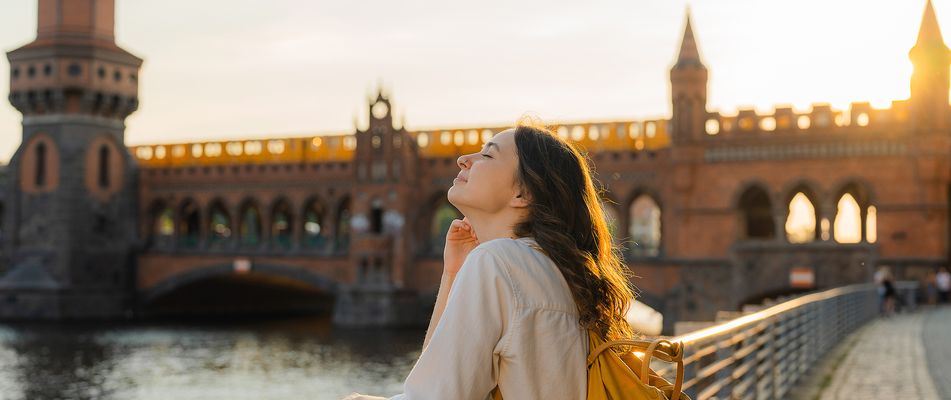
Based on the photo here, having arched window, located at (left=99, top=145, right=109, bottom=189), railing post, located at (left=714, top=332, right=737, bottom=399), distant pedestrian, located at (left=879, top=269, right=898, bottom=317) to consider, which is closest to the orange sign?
distant pedestrian, located at (left=879, top=269, right=898, bottom=317)

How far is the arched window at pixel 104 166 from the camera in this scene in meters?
39.1

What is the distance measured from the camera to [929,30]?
28.7 m

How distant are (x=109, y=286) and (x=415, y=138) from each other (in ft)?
42.2

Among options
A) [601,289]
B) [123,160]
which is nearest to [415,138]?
[123,160]

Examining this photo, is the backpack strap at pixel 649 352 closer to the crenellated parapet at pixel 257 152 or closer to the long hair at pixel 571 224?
the long hair at pixel 571 224

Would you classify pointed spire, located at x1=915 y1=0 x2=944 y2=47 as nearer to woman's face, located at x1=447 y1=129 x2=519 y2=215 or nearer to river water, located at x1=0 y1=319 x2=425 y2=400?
river water, located at x1=0 y1=319 x2=425 y2=400

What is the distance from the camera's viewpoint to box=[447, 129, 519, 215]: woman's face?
2.52 m

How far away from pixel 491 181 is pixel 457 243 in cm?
44

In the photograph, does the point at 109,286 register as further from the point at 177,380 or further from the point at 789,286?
the point at 789,286

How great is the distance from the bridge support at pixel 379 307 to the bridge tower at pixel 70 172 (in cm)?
1055

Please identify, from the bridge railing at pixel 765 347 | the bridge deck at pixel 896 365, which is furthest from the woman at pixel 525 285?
the bridge deck at pixel 896 365

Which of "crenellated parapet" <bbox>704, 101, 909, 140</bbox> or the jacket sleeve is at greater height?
"crenellated parapet" <bbox>704, 101, 909, 140</bbox>

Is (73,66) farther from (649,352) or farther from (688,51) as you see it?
(649,352)

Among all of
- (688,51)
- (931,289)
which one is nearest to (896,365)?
(931,289)
